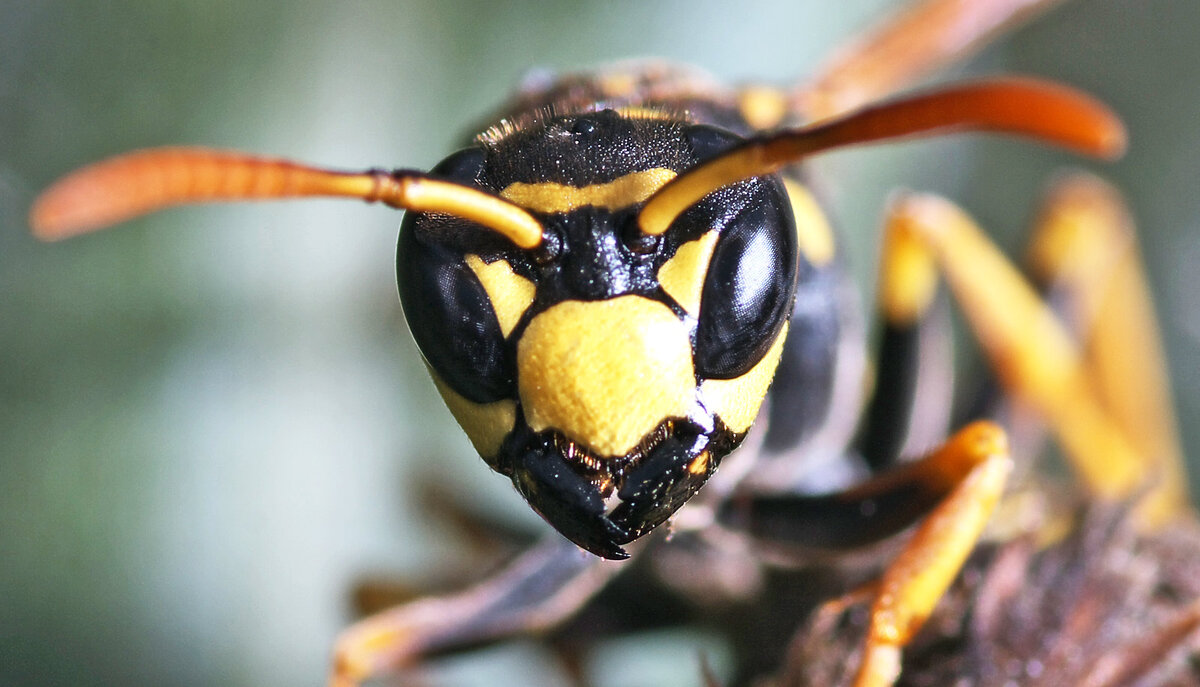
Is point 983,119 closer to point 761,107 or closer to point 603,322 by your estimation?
point 603,322

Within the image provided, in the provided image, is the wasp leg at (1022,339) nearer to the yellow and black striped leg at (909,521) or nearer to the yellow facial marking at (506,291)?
the yellow and black striped leg at (909,521)

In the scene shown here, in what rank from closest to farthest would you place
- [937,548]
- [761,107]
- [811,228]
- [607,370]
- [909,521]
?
[607,370]
[937,548]
[909,521]
[811,228]
[761,107]

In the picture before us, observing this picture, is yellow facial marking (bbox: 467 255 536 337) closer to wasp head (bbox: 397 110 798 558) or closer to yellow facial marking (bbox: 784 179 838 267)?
wasp head (bbox: 397 110 798 558)

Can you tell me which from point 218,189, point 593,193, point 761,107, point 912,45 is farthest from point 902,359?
point 218,189

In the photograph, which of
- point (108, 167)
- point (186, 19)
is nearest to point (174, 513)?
point (186, 19)

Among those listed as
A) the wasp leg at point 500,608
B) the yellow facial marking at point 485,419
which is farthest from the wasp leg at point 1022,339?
the yellow facial marking at point 485,419
